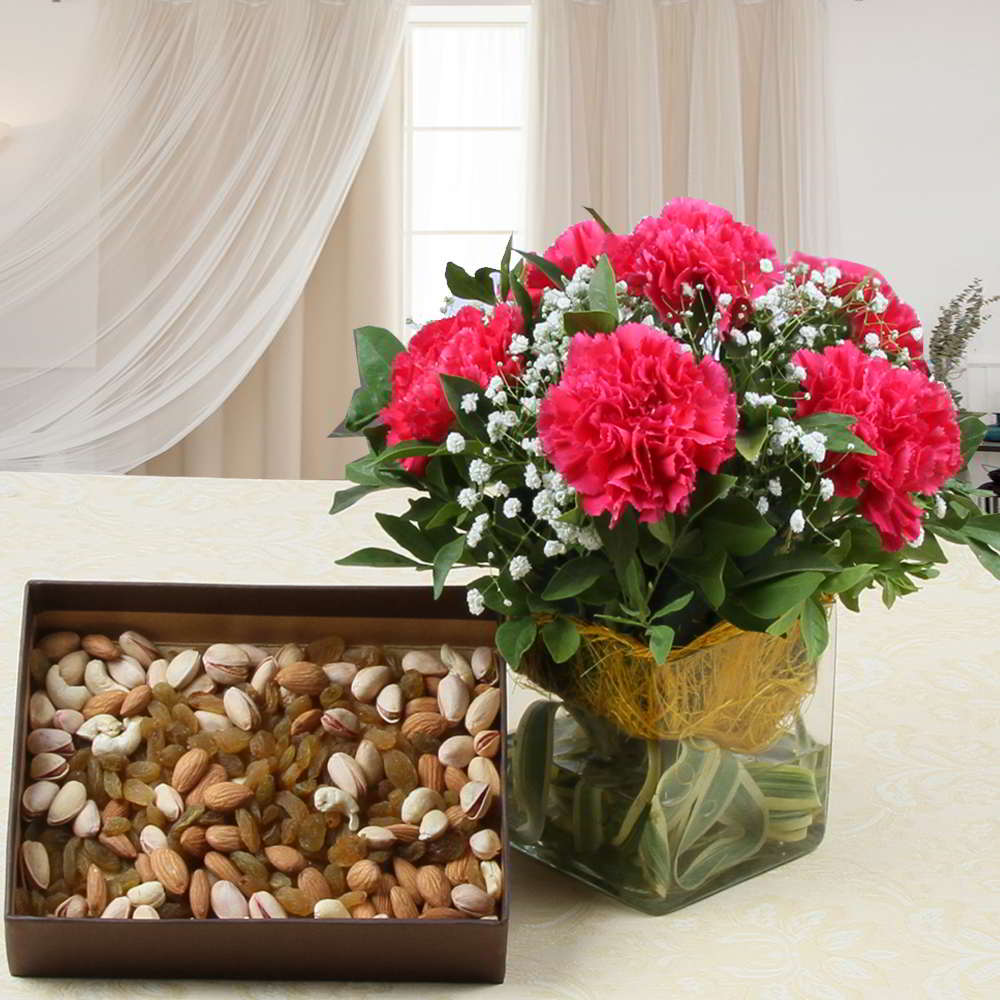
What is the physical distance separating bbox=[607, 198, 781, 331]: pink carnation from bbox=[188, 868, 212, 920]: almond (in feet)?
1.24

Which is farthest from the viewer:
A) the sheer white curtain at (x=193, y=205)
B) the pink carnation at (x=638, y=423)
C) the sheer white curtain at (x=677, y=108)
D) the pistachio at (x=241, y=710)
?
the sheer white curtain at (x=677, y=108)

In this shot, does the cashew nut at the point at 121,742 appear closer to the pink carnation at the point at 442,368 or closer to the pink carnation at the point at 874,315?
the pink carnation at the point at 442,368

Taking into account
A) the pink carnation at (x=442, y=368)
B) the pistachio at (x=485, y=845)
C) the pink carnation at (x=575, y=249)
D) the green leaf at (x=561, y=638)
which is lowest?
the pistachio at (x=485, y=845)

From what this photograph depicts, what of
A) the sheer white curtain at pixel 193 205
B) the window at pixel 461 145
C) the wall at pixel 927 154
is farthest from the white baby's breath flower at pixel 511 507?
the wall at pixel 927 154

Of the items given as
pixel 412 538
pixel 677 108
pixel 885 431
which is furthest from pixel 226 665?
pixel 677 108

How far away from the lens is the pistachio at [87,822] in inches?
24.3

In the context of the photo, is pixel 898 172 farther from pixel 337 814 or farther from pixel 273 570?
pixel 337 814

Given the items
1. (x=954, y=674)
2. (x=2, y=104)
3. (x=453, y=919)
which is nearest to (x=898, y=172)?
(x=2, y=104)

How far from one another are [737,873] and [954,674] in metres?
0.41

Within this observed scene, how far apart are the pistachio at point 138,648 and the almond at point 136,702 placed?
2 cm

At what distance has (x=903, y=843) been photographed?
78 centimetres

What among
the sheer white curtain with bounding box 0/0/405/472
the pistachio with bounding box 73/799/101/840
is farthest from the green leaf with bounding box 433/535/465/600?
the sheer white curtain with bounding box 0/0/405/472

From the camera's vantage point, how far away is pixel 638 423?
57cm

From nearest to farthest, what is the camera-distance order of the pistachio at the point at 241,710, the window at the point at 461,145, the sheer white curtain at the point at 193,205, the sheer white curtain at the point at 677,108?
the pistachio at the point at 241,710
the sheer white curtain at the point at 193,205
the sheer white curtain at the point at 677,108
the window at the point at 461,145
